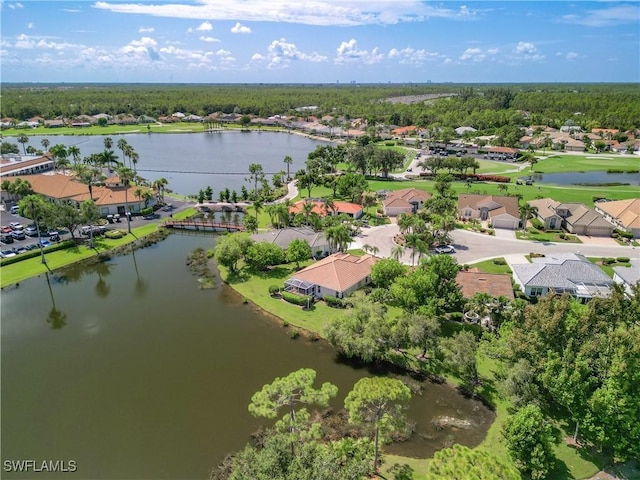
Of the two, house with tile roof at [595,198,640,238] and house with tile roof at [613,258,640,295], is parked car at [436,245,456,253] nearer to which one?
house with tile roof at [613,258,640,295]

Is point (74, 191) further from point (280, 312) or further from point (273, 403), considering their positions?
point (273, 403)

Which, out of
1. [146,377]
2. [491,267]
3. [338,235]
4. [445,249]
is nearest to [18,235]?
[146,377]

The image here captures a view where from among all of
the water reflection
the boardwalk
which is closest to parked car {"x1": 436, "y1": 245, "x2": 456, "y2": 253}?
the boardwalk

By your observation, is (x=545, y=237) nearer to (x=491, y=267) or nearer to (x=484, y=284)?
(x=491, y=267)

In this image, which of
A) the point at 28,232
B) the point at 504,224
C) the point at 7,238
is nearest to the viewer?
the point at 7,238

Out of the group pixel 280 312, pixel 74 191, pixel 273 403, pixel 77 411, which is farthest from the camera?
pixel 74 191

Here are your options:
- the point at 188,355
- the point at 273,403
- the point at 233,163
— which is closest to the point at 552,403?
the point at 273,403
